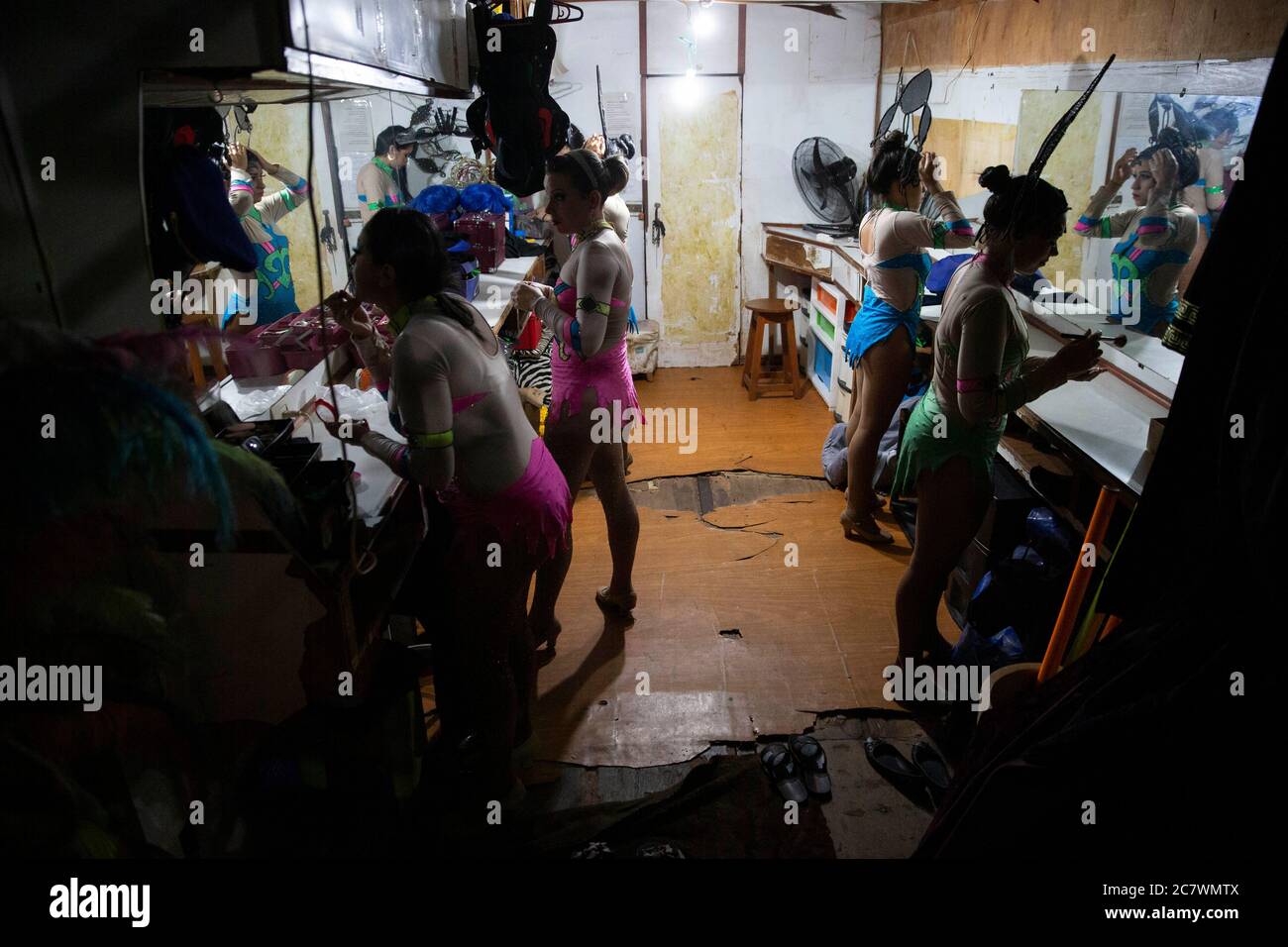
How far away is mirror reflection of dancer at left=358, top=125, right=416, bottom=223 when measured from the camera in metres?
3.64

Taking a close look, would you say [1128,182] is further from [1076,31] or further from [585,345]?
[585,345]

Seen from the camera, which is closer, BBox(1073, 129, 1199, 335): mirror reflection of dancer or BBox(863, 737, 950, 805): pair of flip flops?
BBox(863, 737, 950, 805): pair of flip flops

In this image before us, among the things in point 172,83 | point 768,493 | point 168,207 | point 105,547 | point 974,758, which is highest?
point 172,83

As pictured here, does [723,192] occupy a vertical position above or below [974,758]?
above

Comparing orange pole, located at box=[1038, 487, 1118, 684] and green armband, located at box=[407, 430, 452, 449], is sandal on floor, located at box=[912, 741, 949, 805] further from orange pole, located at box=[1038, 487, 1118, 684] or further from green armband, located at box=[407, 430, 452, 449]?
green armband, located at box=[407, 430, 452, 449]

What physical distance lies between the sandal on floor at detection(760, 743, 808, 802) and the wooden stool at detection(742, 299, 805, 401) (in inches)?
141

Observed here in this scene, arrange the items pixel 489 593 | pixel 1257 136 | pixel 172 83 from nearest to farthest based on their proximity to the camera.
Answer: pixel 1257 136, pixel 172 83, pixel 489 593

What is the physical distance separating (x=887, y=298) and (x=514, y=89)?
185 cm

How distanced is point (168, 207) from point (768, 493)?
336cm

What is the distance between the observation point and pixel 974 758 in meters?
1.53

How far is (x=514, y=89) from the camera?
9.23 feet

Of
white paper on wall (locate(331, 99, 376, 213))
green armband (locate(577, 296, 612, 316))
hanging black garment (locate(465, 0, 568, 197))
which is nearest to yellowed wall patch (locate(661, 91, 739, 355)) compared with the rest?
white paper on wall (locate(331, 99, 376, 213))
